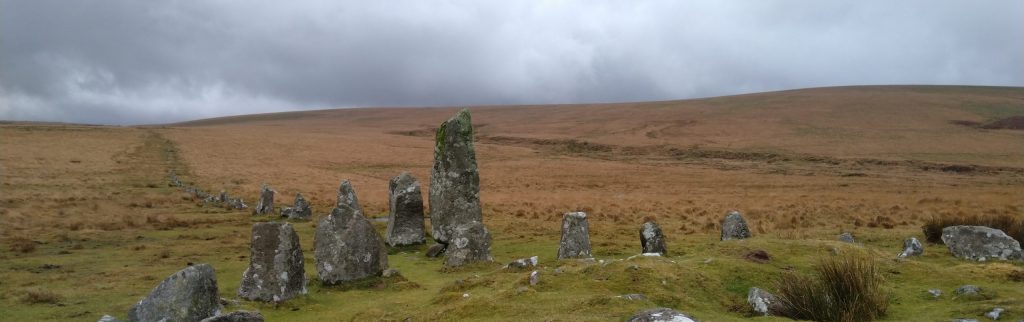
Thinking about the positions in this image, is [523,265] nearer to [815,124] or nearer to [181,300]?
[181,300]

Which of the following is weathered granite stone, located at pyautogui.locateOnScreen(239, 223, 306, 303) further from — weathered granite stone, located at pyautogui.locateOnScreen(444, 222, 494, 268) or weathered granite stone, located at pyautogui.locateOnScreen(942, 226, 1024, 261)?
weathered granite stone, located at pyautogui.locateOnScreen(942, 226, 1024, 261)

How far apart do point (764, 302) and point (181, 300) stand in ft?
26.9

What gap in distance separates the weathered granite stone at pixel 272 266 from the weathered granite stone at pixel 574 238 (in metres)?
5.94

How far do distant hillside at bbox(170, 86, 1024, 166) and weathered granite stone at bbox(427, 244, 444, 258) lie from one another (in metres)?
63.3

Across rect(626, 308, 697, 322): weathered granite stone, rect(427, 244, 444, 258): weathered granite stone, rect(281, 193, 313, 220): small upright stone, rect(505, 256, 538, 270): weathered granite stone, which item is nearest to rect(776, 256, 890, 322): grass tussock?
rect(626, 308, 697, 322): weathered granite stone

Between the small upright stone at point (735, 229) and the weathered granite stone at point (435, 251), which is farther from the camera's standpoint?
the weathered granite stone at point (435, 251)

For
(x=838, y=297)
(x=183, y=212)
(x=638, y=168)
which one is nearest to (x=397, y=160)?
(x=638, y=168)

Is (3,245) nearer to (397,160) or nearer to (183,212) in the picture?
(183,212)

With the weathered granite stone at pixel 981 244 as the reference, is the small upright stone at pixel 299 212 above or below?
below

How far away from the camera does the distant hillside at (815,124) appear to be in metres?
75.9

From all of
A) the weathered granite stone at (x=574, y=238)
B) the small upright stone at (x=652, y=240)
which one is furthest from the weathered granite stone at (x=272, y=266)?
the small upright stone at (x=652, y=240)

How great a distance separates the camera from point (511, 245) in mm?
19734

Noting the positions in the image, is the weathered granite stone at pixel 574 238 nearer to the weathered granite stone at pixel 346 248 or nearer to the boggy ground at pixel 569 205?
the boggy ground at pixel 569 205

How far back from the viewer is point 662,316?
23.3 feet
